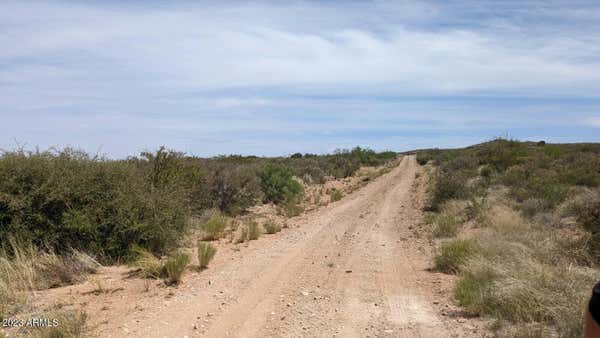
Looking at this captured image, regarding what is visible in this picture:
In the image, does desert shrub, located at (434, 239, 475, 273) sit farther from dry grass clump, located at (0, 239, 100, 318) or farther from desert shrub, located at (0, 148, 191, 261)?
dry grass clump, located at (0, 239, 100, 318)

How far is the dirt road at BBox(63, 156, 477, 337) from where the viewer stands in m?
7.70

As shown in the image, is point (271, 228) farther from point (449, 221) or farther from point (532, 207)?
point (532, 207)

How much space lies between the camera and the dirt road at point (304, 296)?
7.70 m

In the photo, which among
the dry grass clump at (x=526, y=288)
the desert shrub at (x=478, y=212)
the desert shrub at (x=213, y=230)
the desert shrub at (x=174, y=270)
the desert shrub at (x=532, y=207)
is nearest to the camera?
the dry grass clump at (x=526, y=288)

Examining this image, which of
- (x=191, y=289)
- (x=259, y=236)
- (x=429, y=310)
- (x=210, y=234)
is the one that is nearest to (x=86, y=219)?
(x=191, y=289)

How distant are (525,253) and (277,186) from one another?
19.1 meters

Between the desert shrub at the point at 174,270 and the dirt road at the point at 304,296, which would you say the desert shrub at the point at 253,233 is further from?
the desert shrub at the point at 174,270

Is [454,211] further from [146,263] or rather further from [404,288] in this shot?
[146,263]

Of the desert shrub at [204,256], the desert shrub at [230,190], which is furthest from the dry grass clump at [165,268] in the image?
the desert shrub at [230,190]

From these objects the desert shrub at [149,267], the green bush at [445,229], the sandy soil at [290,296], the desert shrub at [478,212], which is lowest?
the sandy soil at [290,296]

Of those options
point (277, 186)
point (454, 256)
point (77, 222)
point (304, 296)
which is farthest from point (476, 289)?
point (277, 186)

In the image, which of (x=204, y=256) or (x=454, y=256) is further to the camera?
(x=204, y=256)

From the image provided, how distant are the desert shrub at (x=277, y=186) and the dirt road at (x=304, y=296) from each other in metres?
11.8

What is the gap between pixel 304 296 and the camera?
9461mm
